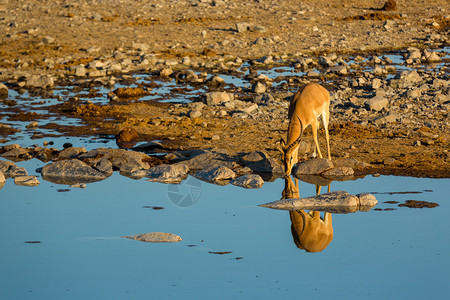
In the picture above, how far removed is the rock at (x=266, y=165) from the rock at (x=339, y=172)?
925 millimetres

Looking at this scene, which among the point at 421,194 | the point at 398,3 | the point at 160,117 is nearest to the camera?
the point at 421,194

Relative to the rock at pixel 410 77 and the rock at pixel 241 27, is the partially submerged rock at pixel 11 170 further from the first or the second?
the rock at pixel 241 27

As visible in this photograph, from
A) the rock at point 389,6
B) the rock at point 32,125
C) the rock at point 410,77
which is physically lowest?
the rock at point 32,125

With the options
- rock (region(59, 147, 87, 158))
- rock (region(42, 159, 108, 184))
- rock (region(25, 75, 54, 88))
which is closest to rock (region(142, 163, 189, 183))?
rock (region(42, 159, 108, 184))

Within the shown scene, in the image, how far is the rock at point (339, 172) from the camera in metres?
13.8

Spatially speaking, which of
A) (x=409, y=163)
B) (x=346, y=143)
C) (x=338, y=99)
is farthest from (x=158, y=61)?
(x=409, y=163)

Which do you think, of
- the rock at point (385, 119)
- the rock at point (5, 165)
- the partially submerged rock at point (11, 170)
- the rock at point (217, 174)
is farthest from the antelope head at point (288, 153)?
the rock at point (5, 165)

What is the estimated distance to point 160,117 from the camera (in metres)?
19.0

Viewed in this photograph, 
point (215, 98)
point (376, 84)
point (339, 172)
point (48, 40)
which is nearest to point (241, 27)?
point (48, 40)

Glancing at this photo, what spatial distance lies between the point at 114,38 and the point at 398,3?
16.8 m

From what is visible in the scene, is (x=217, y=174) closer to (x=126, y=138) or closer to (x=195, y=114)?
(x=126, y=138)

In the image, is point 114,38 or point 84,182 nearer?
point 84,182

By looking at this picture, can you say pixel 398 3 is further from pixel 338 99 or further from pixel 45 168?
pixel 45 168

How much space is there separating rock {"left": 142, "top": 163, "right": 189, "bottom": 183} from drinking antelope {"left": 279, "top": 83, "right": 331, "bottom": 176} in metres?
2.03
